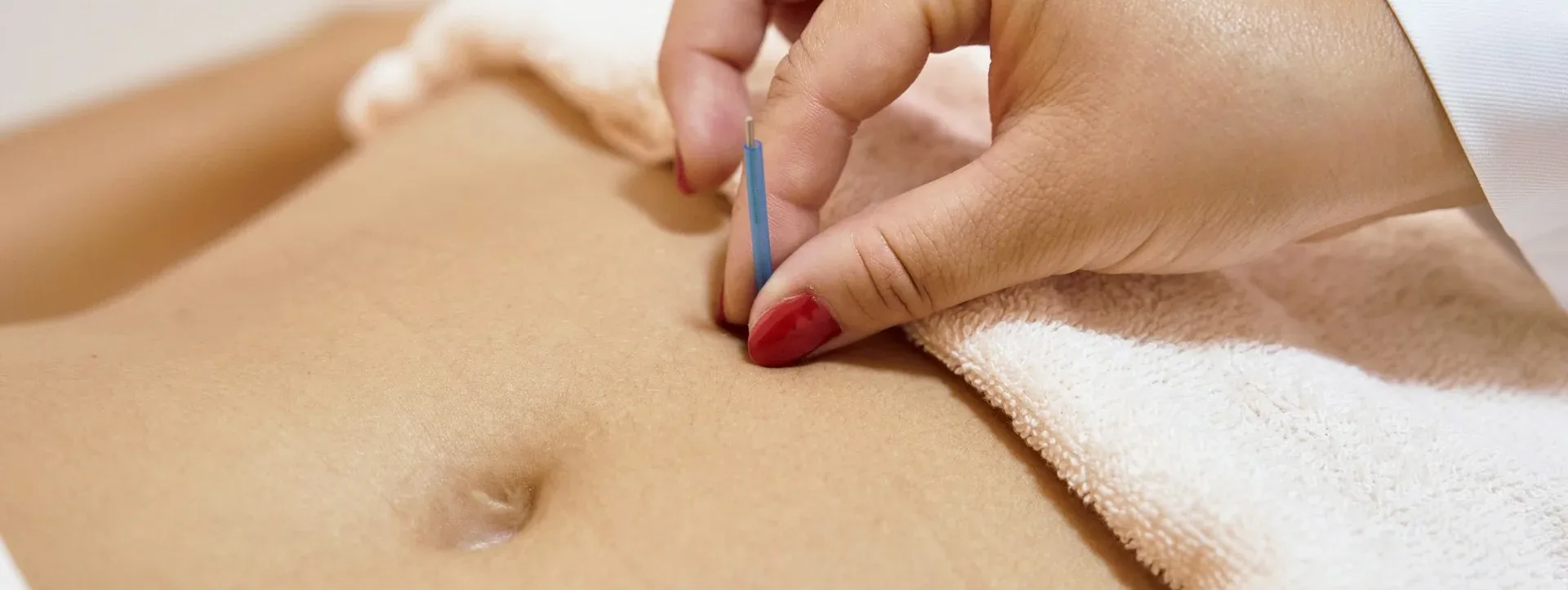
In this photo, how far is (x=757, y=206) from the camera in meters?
0.54

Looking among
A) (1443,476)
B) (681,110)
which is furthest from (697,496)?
(1443,476)

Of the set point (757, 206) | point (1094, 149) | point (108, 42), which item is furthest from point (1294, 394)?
point (108, 42)

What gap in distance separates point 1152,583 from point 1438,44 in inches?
12.3

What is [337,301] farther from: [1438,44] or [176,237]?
[1438,44]

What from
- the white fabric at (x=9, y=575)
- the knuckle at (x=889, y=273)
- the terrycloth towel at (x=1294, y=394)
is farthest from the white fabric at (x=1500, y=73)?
the white fabric at (x=9, y=575)

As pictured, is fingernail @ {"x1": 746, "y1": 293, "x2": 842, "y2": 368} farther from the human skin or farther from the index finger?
the index finger

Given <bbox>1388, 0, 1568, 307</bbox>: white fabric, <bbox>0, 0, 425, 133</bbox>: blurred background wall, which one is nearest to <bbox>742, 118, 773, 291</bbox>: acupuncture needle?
<bbox>1388, 0, 1568, 307</bbox>: white fabric

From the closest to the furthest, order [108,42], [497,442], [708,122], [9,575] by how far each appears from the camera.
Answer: [9,575]
[497,442]
[708,122]
[108,42]

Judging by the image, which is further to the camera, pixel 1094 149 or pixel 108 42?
pixel 108 42

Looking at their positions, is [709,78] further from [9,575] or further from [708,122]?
[9,575]

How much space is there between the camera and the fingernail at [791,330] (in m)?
0.53

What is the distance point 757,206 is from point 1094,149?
18 centimetres

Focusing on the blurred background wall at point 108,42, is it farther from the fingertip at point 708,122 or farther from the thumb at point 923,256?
the thumb at point 923,256

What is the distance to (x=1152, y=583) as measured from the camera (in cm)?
48
